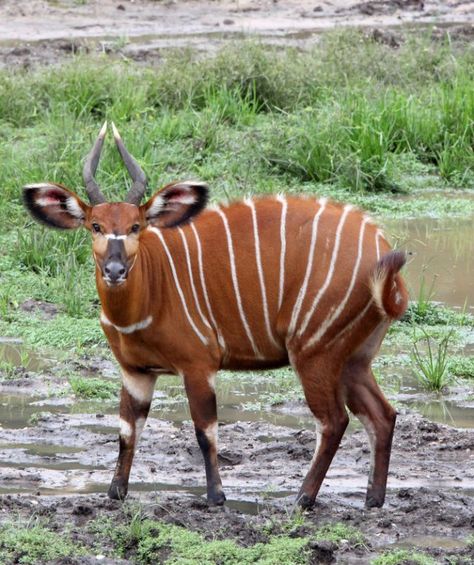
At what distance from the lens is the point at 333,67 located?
44.0 ft

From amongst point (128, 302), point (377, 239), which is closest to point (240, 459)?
point (128, 302)

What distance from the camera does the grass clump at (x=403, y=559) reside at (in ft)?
16.8

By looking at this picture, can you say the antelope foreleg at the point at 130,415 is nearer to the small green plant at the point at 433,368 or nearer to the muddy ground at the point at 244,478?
the muddy ground at the point at 244,478

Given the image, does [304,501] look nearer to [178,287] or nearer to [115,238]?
[178,287]

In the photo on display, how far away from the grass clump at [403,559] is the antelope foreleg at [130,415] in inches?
47.4

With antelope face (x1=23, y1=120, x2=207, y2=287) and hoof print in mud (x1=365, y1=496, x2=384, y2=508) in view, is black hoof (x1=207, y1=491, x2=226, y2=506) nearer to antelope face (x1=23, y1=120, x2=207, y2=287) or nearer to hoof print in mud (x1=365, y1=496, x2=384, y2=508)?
hoof print in mud (x1=365, y1=496, x2=384, y2=508)

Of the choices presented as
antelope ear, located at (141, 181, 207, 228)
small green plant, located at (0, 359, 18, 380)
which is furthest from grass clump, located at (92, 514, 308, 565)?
small green plant, located at (0, 359, 18, 380)

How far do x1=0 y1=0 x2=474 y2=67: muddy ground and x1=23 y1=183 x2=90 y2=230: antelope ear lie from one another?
29.7 ft

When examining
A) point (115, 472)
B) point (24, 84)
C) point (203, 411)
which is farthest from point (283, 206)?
point (24, 84)

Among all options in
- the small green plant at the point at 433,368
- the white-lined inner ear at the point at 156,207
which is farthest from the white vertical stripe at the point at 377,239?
the small green plant at the point at 433,368

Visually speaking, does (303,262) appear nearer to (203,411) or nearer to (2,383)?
(203,411)

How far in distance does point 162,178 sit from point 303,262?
178 inches

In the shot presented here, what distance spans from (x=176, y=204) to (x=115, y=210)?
31 cm

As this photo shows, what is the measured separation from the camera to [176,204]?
580 cm
